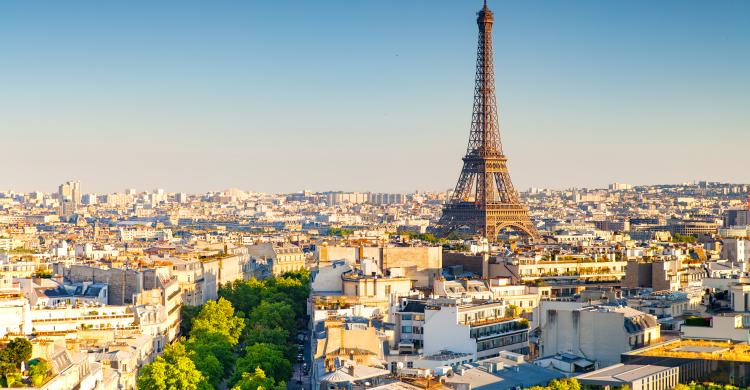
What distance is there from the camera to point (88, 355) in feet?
139

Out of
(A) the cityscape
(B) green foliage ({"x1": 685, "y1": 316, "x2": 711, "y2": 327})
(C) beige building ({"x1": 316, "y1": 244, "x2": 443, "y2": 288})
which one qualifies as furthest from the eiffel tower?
(B) green foliage ({"x1": 685, "y1": 316, "x2": 711, "y2": 327})

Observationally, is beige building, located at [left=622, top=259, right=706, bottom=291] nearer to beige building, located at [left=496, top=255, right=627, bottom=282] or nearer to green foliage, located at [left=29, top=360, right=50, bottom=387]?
beige building, located at [left=496, top=255, right=627, bottom=282]

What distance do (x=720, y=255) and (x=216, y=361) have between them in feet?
158

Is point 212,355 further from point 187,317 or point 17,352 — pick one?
point 17,352

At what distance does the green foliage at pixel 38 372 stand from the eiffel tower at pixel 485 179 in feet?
266

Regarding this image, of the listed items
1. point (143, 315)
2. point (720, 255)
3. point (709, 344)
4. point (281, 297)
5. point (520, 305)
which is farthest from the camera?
point (720, 255)

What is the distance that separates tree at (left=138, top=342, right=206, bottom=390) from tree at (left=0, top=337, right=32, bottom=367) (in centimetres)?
927

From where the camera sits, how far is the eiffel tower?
115750 mm

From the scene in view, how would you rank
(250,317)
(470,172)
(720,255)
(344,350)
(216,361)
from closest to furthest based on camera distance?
(344,350) → (216,361) → (250,317) → (720,255) → (470,172)

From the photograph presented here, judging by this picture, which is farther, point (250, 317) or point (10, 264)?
point (10, 264)

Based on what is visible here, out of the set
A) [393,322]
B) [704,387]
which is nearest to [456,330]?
[393,322]

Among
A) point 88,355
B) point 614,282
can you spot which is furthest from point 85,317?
point 614,282

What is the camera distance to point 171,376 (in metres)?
44.6

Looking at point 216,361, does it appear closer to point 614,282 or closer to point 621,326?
point 621,326
